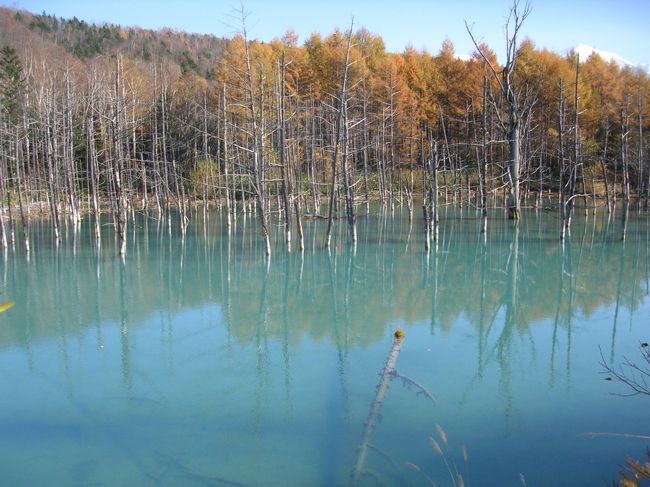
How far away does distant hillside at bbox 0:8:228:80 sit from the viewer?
4831cm

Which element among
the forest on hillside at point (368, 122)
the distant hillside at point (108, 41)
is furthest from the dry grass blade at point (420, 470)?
the distant hillside at point (108, 41)

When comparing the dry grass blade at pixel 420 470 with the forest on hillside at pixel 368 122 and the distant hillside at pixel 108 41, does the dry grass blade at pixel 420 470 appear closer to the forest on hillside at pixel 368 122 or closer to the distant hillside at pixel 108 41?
the forest on hillside at pixel 368 122

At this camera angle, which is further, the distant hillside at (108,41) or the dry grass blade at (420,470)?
the distant hillside at (108,41)

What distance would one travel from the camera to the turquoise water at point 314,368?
4.60 metres

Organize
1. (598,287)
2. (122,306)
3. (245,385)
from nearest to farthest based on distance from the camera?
(245,385), (122,306), (598,287)

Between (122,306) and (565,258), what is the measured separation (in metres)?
10.3

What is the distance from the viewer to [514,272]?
1236 cm

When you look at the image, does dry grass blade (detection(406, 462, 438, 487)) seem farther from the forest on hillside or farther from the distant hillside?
the distant hillside

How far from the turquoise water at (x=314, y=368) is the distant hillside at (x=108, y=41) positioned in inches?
1473

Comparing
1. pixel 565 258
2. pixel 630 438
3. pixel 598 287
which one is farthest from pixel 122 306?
pixel 565 258

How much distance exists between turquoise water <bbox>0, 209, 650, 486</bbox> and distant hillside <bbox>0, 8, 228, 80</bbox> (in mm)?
37412

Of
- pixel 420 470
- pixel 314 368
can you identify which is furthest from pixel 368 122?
pixel 420 470

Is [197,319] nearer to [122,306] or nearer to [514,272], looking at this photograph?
[122,306]

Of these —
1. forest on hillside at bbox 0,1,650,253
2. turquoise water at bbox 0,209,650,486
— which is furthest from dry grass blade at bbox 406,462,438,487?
forest on hillside at bbox 0,1,650,253
